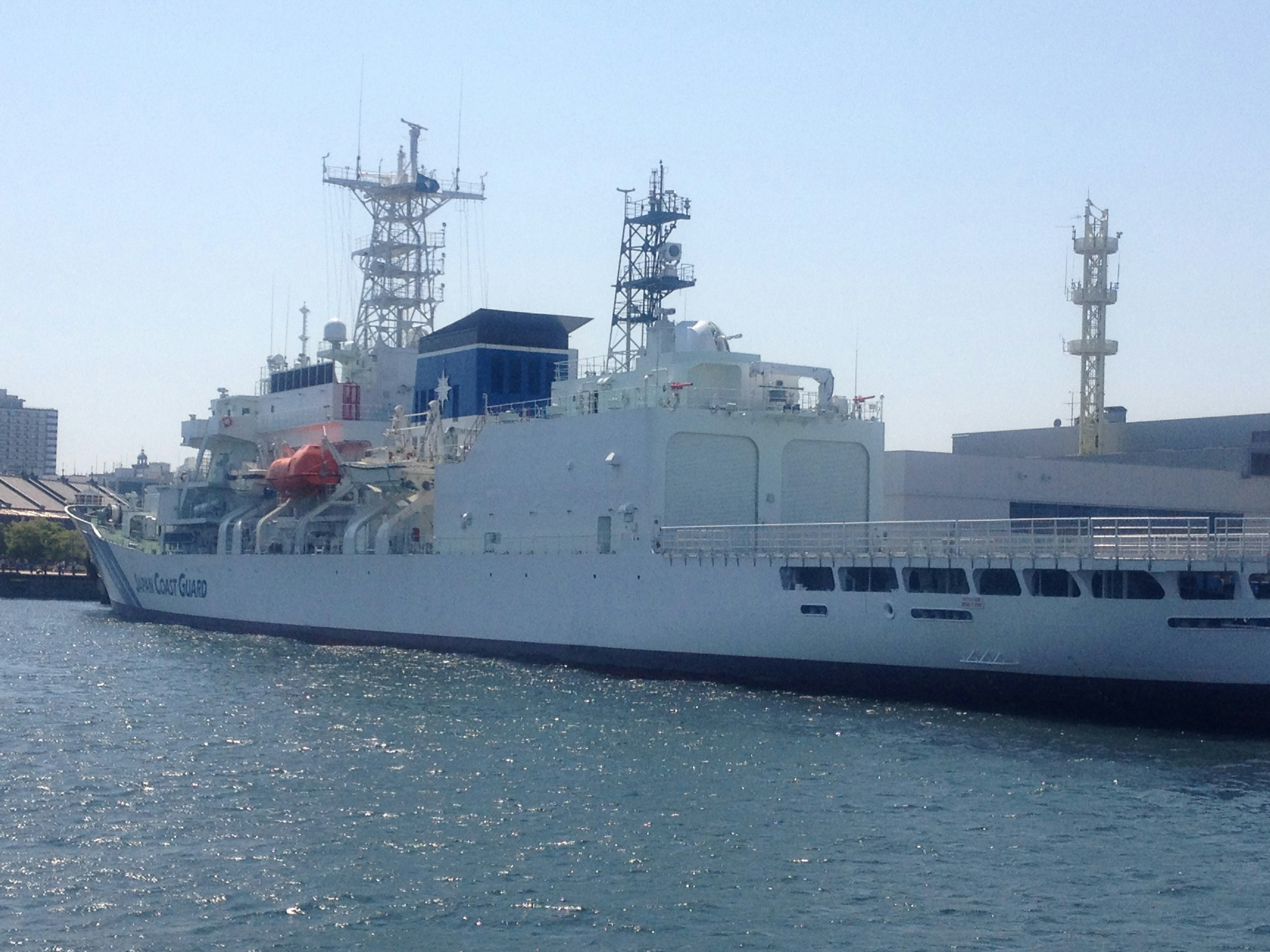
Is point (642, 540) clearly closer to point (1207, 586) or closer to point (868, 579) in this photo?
point (868, 579)

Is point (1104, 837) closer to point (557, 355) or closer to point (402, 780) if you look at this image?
point (402, 780)

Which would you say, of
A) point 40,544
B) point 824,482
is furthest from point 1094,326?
point 40,544

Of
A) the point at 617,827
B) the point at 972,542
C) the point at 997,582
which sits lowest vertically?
the point at 617,827

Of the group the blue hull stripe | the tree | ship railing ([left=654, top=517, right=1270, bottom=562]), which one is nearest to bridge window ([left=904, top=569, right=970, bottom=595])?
ship railing ([left=654, top=517, right=1270, bottom=562])

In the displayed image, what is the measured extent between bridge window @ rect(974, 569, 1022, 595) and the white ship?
61 millimetres

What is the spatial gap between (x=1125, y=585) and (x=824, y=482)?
1144 cm

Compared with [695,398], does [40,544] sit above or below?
below

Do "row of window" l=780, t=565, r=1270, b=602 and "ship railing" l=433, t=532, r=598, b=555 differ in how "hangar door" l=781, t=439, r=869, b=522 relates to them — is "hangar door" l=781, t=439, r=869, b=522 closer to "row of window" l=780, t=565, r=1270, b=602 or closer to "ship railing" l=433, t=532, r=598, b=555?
"ship railing" l=433, t=532, r=598, b=555

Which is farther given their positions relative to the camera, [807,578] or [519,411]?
[519,411]

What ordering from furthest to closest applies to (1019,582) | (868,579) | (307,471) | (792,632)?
1. (307,471)
2. (792,632)
3. (868,579)
4. (1019,582)

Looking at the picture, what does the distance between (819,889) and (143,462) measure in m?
102

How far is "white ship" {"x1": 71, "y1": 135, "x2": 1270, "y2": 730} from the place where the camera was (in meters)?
23.6

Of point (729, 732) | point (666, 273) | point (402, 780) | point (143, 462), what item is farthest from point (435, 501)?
point (143, 462)

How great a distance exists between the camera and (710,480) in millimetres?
32500
